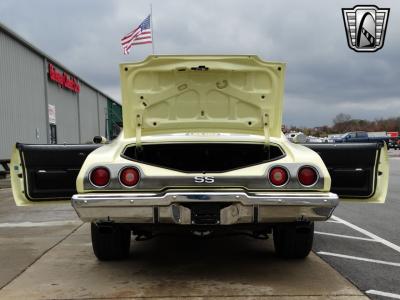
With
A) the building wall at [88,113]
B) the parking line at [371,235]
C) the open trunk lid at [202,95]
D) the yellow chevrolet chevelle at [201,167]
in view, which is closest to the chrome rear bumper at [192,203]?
the yellow chevrolet chevelle at [201,167]

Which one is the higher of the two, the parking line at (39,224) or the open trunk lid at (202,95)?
the open trunk lid at (202,95)

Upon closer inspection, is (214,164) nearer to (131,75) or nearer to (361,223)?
(131,75)

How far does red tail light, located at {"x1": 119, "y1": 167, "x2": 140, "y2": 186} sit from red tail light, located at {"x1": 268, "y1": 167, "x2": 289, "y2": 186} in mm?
1113

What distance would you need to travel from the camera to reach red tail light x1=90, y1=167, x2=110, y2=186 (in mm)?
4527

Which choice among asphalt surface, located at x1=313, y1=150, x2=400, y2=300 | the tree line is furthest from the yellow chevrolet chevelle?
the tree line

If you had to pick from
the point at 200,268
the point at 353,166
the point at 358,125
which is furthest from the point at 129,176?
the point at 358,125

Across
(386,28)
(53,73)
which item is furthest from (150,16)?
(386,28)

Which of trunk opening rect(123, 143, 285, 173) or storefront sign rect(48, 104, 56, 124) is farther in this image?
storefront sign rect(48, 104, 56, 124)

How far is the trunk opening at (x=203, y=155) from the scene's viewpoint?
508cm

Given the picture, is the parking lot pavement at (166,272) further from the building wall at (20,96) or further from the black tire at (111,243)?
the building wall at (20,96)

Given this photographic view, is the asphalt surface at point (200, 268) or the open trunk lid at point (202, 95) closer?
the asphalt surface at point (200, 268)

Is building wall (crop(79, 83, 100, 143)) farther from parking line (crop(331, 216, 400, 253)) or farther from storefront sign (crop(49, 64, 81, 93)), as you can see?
parking line (crop(331, 216, 400, 253))

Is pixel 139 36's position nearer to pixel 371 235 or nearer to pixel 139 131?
pixel 371 235

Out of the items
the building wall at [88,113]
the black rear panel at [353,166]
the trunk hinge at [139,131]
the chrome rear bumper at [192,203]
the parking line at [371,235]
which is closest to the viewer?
the chrome rear bumper at [192,203]
